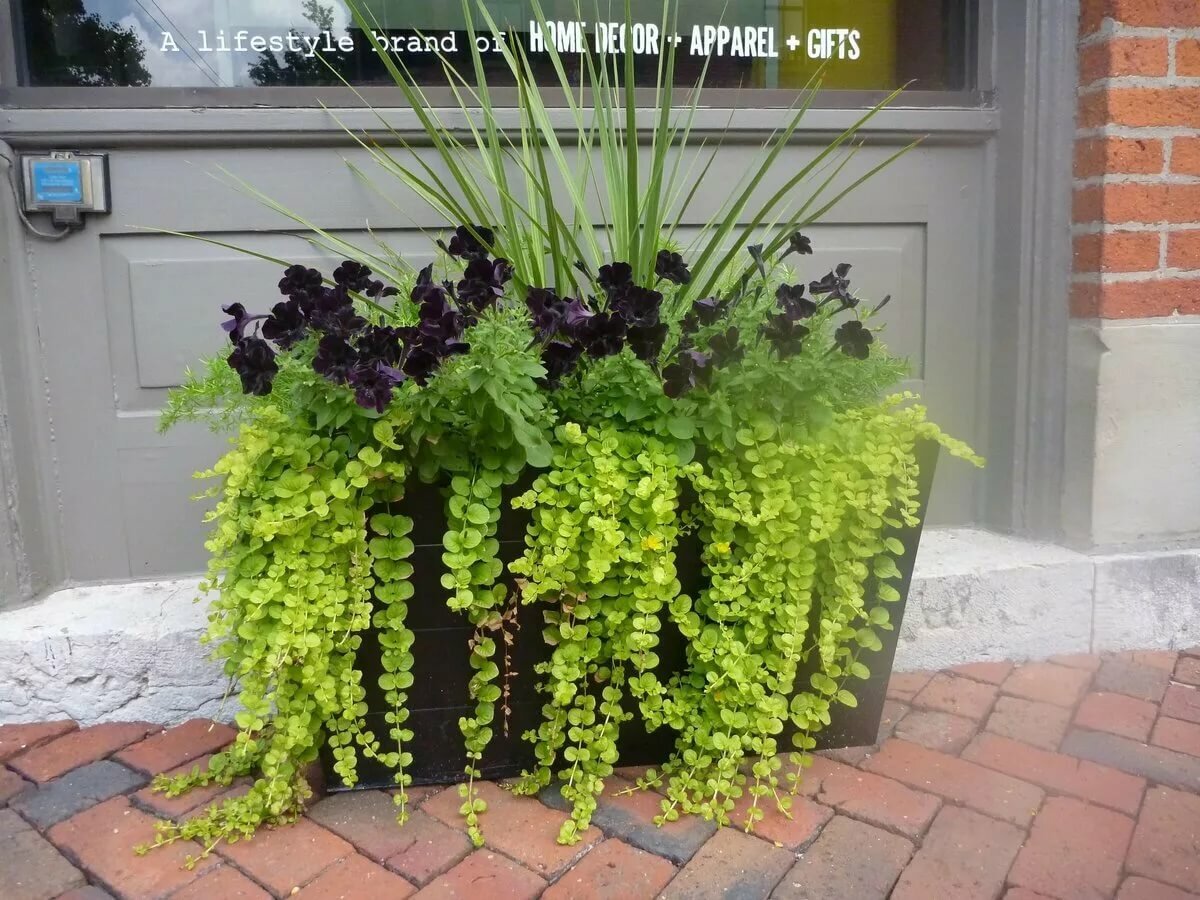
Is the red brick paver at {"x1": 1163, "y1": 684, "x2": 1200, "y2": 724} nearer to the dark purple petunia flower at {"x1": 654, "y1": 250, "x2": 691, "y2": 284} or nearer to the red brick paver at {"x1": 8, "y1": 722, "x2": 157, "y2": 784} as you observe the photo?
the dark purple petunia flower at {"x1": 654, "y1": 250, "x2": 691, "y2": 284}

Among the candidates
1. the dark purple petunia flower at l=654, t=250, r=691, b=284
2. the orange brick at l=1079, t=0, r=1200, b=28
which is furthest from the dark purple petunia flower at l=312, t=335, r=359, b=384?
the orange brick at l=1079, t=0, r=1200, b=28

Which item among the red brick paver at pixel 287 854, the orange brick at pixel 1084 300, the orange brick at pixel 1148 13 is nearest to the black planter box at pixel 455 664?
the red brick paver at pixel 287 854

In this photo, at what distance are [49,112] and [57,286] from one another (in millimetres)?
423

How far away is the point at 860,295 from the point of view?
9.04 ft

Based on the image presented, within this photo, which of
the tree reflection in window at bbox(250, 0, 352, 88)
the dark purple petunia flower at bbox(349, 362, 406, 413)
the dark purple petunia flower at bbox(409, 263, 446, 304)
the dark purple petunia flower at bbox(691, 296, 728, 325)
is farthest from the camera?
the tree reflection in window at bbox(250, 0, 352, 88)

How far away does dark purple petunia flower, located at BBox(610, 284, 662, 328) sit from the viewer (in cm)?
175

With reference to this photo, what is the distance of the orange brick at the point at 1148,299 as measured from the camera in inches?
99.0

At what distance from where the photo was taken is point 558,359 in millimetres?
1772

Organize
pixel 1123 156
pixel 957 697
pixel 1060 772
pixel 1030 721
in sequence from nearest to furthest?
pixel 1060 772 < pixel 1030 721 < pixel 957 697 < pixel 1123 156

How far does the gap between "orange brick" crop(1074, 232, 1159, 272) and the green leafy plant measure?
96 centimetres

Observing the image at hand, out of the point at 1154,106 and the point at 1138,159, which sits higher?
the point at 1154,106

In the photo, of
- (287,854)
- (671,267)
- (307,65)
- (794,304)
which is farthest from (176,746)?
(307,65)

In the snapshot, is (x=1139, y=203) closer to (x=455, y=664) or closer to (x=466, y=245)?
(x=466, y=245)

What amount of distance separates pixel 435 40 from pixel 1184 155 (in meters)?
2.05
